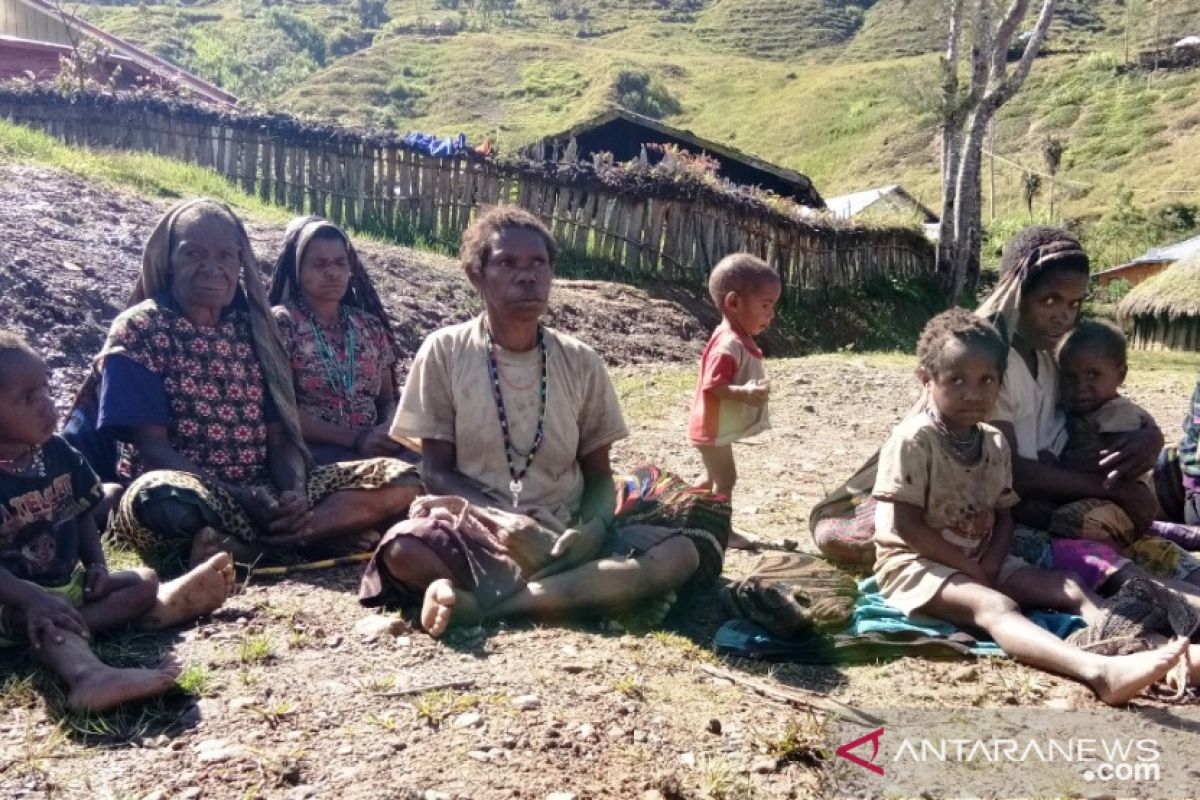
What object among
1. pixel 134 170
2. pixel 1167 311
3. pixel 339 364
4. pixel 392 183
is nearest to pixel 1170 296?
pixel 1167 311

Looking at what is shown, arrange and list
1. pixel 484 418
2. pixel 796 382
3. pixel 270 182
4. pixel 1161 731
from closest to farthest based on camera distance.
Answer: pixel 1161 731, pixel 484 418, pixel 796 382, pixel 270 182

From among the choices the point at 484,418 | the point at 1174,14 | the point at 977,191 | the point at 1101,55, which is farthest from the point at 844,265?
the point at 1174,14

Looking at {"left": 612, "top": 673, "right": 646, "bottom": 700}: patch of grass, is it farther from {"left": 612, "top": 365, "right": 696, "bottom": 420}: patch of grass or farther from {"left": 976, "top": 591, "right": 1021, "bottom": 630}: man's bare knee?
{"left": 612, "top": 365, "right": 696, "bottom": 420}: patch of grass

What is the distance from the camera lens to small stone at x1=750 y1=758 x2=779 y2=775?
256cm

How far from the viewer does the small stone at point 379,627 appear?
10.8 ft

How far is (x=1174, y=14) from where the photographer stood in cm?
6638

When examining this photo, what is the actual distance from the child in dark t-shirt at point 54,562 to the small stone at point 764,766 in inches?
58.7

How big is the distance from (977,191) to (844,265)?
2.90 m

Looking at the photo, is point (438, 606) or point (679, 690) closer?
point (679, 690)

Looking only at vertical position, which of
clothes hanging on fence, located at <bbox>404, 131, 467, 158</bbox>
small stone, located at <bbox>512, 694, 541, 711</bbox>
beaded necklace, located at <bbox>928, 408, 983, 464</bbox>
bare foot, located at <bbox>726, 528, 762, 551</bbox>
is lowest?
bare foot, located at <bbox>726, 528, 762, 551</bbox>

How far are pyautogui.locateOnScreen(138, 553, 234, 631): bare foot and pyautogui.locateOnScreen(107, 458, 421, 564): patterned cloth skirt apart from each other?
1.60ft

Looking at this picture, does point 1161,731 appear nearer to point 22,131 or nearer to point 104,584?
point 104,584

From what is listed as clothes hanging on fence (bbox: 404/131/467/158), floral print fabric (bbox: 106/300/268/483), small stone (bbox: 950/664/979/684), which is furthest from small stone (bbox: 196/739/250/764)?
clothes hanging on fence (bbox: 404/131/467/158)

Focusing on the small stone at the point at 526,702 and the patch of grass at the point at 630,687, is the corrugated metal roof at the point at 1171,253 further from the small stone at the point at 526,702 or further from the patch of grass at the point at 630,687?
the small stone at the point at 526,702
